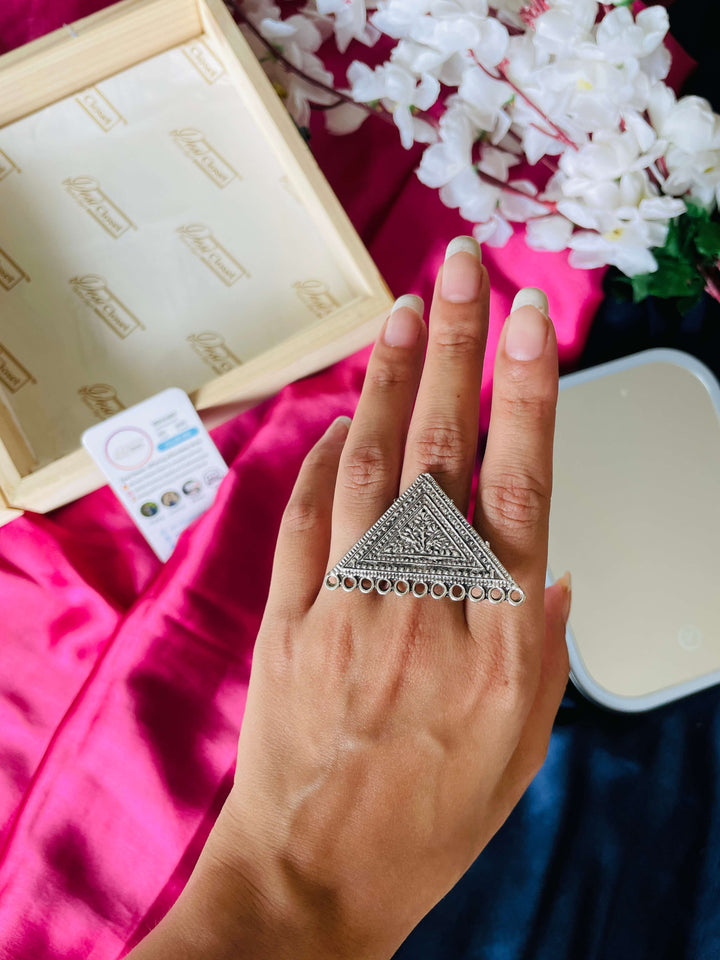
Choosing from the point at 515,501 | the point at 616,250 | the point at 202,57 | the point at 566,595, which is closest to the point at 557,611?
the point at 566,595

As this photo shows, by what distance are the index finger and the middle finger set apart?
2 cm

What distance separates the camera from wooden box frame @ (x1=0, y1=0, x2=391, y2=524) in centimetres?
73

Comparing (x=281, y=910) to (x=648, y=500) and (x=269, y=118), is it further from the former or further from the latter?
(x=269, y=118)

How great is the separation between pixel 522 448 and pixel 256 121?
49cm

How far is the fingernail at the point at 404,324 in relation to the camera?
682 millimetres

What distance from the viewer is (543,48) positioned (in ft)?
2.23

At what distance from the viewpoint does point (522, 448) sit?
63cm

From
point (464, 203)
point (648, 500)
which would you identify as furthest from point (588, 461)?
point (464, 203)

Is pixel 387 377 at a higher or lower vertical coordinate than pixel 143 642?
higher

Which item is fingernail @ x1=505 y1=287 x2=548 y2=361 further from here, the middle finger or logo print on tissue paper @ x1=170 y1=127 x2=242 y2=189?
logo print on tissue paper @ x1=170 y1=127 x2=242 y2=189

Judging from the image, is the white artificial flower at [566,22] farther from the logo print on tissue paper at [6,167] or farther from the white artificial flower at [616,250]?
the logo print on tissue paper at [6,167]

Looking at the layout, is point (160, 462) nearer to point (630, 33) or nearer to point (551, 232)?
point (551, 232)

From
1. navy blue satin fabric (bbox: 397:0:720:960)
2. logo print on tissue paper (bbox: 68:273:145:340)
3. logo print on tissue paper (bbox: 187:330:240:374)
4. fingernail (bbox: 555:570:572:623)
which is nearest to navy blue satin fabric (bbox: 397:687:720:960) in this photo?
navy blue satin fabric (bbox: 397:0:720:960)

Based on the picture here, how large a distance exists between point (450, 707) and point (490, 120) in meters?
0.58
